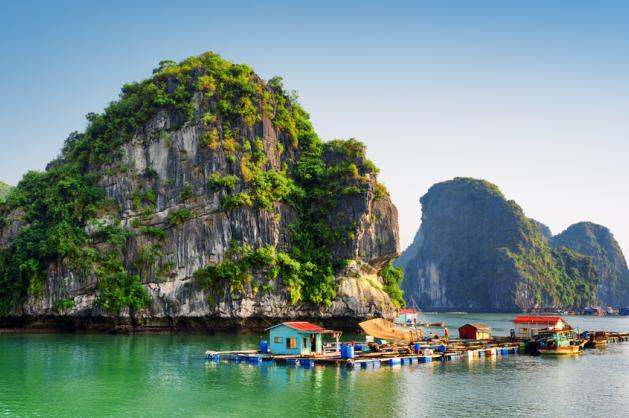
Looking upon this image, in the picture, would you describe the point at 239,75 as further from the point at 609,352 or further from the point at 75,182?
the point at 609,352

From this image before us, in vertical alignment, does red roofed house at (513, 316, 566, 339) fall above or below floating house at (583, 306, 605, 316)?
above

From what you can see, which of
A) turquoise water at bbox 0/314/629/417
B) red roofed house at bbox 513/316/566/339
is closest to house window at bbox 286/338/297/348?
turquoise water at bbox 0/314/629/417

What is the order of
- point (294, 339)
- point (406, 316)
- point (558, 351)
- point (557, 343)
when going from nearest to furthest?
1. point (294, 339)
2. point (558, 351)
3. point (557, 343)
4. point (406, 316)

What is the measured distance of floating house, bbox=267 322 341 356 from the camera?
43.1 meters

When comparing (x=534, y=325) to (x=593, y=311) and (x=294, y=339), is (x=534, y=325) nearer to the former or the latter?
(x=294, y=339)

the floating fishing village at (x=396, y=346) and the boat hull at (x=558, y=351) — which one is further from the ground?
the floating fishing village at (x=396, y=346)

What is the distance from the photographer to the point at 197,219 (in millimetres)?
70188

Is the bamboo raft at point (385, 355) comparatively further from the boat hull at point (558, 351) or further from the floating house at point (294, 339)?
the boat hull at point (558, 351)

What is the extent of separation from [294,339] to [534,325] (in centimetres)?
2727

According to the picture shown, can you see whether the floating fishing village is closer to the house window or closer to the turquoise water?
the house window

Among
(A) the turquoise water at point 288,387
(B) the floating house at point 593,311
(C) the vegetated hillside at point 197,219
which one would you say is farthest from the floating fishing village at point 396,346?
(B) the floating house at point 593,311

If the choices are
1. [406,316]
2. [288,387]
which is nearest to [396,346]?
[288,387]

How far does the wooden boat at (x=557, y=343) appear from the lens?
169 ft

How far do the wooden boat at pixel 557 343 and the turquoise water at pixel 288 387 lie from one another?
3749 mm
